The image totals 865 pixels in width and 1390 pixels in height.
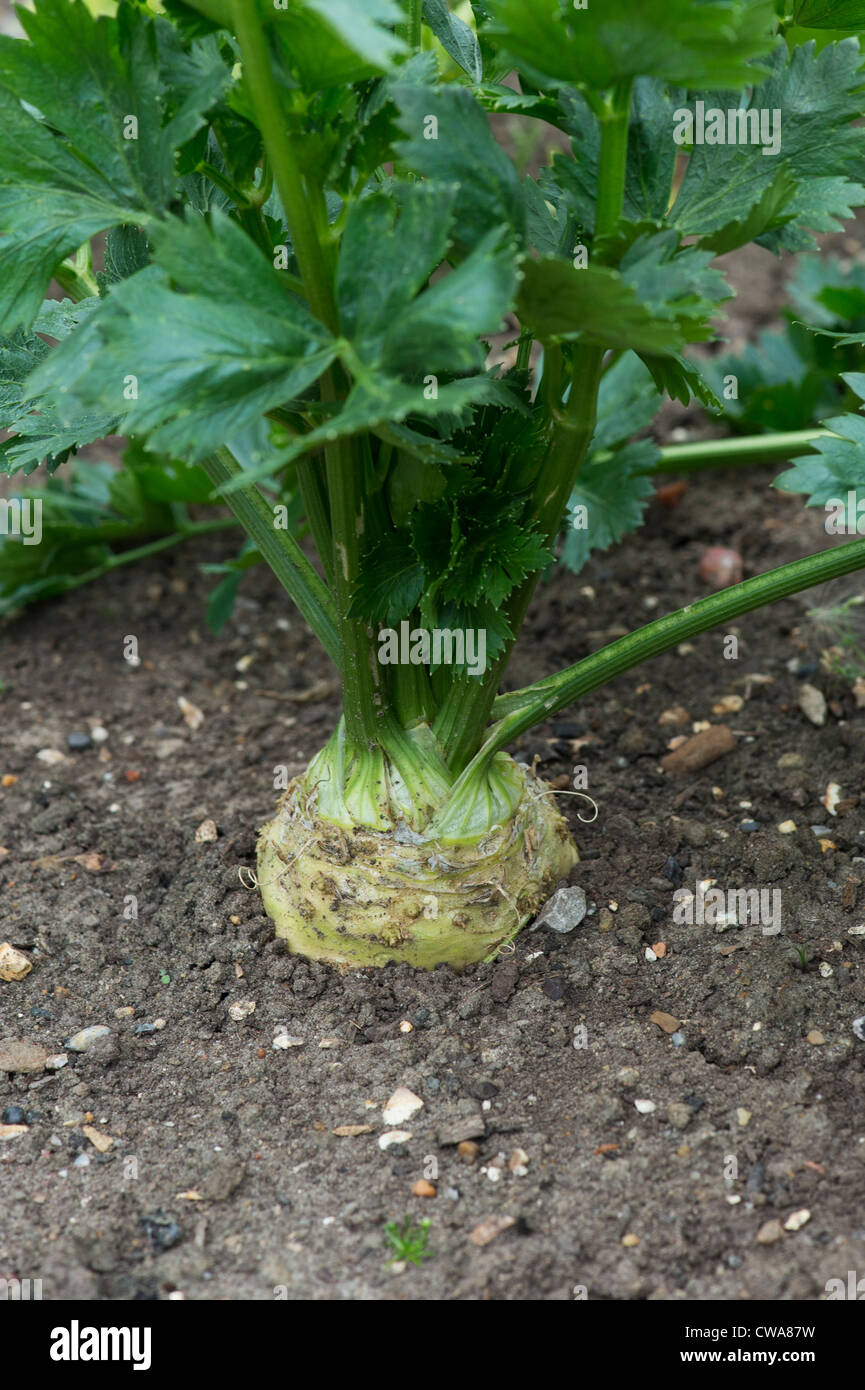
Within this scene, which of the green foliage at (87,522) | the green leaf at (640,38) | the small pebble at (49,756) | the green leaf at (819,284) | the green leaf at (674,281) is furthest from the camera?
the green leaf at (819,284)

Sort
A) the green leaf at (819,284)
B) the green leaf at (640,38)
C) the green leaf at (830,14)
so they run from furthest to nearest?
the green leaf at (819,284)
the green leaf at (830,14)
the green leaf at (640,38)

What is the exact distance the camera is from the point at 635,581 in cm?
298

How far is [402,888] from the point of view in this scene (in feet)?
6.20

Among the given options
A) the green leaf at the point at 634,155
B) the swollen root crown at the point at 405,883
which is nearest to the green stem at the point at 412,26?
the green leaf at the point at 634,155

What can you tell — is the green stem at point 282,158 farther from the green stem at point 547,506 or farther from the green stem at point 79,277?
the green stem at point 79,277

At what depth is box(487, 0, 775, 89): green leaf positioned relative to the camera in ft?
4.08

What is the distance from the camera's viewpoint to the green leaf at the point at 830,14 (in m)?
1.60

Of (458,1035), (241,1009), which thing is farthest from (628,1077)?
(241,1009)

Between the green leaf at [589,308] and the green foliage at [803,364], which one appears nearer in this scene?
the green leaf at [589,308]

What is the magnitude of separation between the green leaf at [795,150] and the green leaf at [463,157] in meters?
0.26

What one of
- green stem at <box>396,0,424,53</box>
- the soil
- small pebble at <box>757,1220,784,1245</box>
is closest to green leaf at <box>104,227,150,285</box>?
green stem at <box>396,0,424,53</box>

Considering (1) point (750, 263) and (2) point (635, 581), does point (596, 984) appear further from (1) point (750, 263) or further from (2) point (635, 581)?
(1) point (750, 263)

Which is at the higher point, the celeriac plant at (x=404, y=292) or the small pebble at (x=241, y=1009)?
the celeriac plant at (x=404, y=292)

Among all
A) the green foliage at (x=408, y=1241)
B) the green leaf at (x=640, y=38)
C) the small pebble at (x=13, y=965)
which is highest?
the green leaf at (x=640, y=38)
